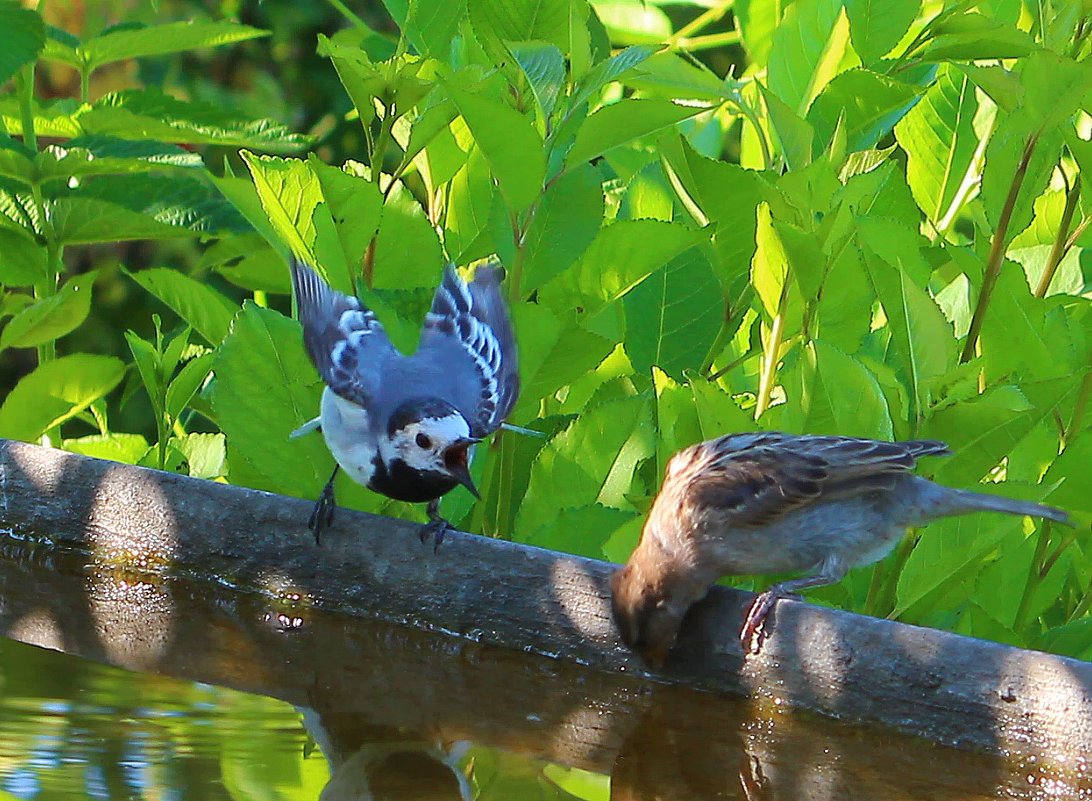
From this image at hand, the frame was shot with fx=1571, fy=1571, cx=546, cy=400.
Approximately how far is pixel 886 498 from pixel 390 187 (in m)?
1.12

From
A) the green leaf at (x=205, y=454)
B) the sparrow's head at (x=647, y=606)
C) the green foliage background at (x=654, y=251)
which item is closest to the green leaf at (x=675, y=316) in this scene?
the green foliage background at (x=654, y=251)

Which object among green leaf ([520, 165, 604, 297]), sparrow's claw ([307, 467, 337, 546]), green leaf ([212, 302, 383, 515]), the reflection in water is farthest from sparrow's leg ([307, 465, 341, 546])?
green leaf ([520, 165, 604, 297])

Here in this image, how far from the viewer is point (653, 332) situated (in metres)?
3.08

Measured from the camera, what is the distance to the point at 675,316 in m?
3.07

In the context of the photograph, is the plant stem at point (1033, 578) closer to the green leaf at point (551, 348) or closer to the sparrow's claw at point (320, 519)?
the green leaf at point (551, 348)

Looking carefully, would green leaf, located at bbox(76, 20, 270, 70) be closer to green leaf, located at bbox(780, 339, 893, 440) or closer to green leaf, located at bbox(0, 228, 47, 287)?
green leaf, located at bbox(0, 228, 47, 287)

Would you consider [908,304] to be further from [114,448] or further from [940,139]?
[114,448]

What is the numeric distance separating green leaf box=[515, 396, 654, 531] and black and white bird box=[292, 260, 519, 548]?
123 mm

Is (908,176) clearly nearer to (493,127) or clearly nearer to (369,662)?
(493,127)

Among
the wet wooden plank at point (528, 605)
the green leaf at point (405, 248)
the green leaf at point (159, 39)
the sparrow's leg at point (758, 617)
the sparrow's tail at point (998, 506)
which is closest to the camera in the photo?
the wet wooden plank at point (528, 605)

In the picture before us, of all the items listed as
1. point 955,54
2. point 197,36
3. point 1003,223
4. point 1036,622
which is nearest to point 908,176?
point 955,54

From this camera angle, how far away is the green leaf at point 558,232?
9.19ft

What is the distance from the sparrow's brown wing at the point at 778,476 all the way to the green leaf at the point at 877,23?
95 cm

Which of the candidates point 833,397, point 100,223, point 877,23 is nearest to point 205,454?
point 100,223
